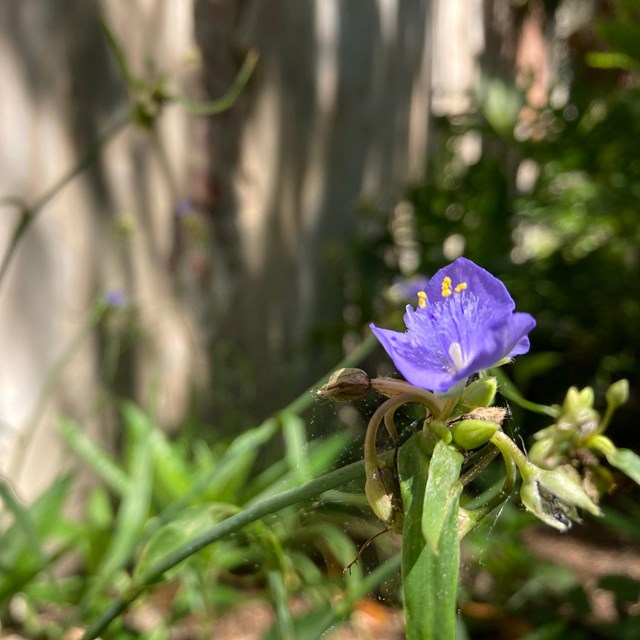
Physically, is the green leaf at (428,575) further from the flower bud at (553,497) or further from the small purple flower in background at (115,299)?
the small purple flower in background at (115,299)

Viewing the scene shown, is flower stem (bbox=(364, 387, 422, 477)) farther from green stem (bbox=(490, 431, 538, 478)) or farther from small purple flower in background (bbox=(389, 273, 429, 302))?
small purple flower in background (bbox=(389, 273, 429, 302))

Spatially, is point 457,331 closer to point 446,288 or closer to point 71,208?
point 446,288

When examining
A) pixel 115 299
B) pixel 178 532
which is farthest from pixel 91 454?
pixel 178 532

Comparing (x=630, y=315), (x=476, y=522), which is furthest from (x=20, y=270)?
(x=630, y=315)

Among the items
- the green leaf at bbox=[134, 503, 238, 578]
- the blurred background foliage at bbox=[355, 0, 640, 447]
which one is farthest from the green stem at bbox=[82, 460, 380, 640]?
the blurred background foliage at bbox=[355, 0, 640, 447]

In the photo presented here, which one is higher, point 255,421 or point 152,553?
point 152,553

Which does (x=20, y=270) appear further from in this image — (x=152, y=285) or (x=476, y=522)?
(x=476, y=522)
